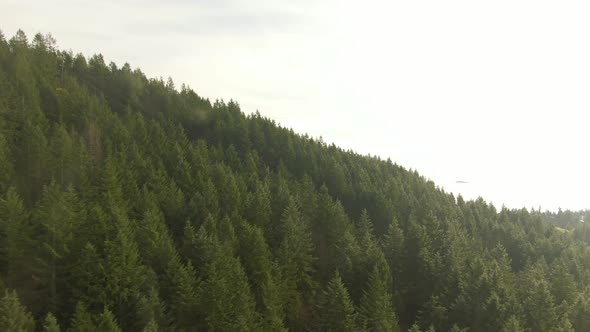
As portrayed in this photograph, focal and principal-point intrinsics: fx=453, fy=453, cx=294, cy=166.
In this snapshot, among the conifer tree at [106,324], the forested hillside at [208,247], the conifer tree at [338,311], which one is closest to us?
the conifer tree at [106,324]

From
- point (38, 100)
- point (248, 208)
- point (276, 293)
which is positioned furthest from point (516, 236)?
point (38, 100)

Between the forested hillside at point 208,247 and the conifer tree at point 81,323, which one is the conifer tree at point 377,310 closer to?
the forested hillside at point 208,247

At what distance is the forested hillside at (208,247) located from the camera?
135ft

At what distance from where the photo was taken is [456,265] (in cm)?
6300

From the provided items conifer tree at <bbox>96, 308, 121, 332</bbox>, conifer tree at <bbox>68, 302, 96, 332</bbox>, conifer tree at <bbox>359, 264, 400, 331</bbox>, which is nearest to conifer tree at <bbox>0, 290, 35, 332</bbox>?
conifer tree at <bbox>68, 302, 96, 332</bbox>

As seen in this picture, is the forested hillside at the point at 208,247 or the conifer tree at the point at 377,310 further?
the conifer tree at the point at 377,310

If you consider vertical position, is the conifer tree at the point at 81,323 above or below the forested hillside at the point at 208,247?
below

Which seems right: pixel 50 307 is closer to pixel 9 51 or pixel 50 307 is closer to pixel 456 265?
pixel 456 265

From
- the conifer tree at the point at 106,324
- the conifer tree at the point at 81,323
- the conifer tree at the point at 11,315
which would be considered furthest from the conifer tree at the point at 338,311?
the conifer tree at the point at 11,315

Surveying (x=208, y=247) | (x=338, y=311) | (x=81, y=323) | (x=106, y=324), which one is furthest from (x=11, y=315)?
(x=338, y=311)

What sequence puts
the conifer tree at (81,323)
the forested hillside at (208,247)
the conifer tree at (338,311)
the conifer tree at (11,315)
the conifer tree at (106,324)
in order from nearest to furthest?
the conifer tree at (11,315) < the conifer tree at (81,323) < the conifer tree at (106,324) < the forested hillside at (208,247) < the conifer tree at (338,311)

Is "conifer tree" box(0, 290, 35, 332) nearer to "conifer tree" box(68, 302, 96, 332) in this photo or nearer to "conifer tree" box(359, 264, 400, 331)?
"conifer tree" box(68, 302, 96, 332)

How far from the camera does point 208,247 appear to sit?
50000mm

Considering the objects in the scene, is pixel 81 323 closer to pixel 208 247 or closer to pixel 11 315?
pixel 11 315
